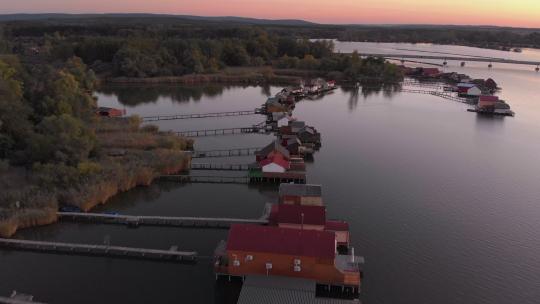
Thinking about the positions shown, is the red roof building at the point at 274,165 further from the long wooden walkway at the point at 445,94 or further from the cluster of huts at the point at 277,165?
the long wooden walkway at the point at 445,94

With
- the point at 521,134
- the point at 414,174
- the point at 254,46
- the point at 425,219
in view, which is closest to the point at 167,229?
the point at 425,219

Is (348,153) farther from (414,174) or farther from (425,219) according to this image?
(425,219)

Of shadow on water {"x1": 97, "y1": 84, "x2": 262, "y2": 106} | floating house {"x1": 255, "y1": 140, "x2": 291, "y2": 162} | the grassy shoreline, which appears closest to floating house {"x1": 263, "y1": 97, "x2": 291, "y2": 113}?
shadow on water {"x1": 97, "y1": 84, "x2": 262, "y2": 106}

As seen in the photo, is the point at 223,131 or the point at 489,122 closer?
the point at 223,131

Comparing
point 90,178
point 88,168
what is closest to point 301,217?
point 90,178

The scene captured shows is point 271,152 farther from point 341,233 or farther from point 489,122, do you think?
point 489,122
